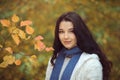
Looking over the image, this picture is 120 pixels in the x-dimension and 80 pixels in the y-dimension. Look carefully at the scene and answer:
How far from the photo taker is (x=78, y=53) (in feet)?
6.97

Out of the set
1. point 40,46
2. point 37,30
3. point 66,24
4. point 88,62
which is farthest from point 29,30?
point 88,62

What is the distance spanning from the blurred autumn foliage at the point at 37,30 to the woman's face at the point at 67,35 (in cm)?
105

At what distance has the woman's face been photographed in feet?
6.89

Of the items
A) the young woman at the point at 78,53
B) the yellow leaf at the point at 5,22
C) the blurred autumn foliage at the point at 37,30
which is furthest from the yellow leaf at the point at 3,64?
the young woman at the point at 78,53

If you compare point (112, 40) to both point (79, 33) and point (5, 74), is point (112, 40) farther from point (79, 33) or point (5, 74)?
point (79, 33)

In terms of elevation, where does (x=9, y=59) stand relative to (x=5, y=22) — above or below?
below

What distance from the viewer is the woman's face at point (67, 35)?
210 cm

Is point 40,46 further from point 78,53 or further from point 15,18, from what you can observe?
point 78,53

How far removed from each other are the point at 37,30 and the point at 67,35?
1.23 m

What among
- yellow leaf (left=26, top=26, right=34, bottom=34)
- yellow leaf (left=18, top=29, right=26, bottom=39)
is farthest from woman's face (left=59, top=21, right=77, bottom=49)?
yellow leaf (left=26, top=26, right=34, bottom=34)

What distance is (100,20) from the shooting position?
3.41m

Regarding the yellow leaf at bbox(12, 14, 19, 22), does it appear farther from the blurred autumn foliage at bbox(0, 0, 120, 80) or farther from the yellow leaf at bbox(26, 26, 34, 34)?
the yellow leaf at bbox(26, 26, 34, 34)

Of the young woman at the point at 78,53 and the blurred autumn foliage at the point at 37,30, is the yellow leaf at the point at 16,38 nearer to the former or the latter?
the blurred autumn foliage at the point at 37,30

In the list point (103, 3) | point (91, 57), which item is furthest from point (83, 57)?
point (103, 3)
